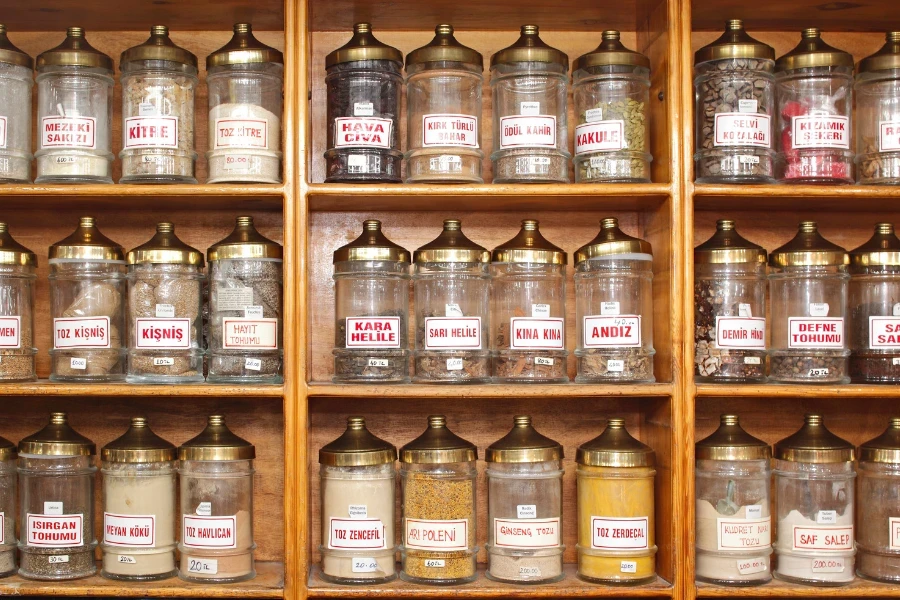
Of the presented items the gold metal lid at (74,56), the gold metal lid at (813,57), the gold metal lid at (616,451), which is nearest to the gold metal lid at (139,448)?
the gold metal lid at (74,56)

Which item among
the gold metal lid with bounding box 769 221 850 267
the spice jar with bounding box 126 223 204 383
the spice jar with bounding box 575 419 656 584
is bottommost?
the spice jar with bounding box 575 419 656 584

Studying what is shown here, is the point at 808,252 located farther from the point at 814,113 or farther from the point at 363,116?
the point at 363,116

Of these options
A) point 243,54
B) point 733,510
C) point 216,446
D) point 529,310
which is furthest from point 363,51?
point 733,510

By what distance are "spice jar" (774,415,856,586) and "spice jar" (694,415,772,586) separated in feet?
0.13

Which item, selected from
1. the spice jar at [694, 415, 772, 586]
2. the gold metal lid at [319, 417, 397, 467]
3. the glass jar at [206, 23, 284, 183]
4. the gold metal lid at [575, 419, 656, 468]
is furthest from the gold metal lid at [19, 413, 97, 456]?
the spice jar at [694, 415, 772, 586]

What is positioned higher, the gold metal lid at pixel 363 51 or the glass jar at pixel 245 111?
the gold metal lid at pixel 363 51

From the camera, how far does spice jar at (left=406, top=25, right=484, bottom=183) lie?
196 cm

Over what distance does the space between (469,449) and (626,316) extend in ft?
1.48

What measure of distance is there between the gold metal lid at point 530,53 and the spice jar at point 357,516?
0.93 metres

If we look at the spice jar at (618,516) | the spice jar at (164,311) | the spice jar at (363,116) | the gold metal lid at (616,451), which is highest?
the spice jar at (363,116)

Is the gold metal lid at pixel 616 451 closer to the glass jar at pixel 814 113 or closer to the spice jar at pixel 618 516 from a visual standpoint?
the spice jar at pixel 618 516

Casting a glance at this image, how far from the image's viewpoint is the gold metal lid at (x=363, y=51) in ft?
6.48

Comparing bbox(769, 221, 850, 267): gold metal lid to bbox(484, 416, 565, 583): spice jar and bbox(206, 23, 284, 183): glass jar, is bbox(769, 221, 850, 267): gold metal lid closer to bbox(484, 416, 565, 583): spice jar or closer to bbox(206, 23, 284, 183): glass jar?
bbox(484, 416, 565, 583): spice jar

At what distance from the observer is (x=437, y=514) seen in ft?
6.29
